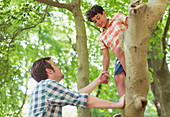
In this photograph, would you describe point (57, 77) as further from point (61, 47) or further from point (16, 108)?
point (61, 47)

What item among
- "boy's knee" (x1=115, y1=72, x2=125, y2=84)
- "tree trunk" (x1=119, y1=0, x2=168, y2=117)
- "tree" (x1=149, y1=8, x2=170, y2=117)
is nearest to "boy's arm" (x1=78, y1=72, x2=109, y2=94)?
"boy's knee" (x1=115, y1=72, x2=125, y2=84)

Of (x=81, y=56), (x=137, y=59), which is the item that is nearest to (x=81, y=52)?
(x=81, y=56)

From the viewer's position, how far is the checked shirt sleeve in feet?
7.76

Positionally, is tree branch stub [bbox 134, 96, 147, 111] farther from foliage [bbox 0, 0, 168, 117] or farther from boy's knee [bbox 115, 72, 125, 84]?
foliage [bbox 0, 0, 168, 117]

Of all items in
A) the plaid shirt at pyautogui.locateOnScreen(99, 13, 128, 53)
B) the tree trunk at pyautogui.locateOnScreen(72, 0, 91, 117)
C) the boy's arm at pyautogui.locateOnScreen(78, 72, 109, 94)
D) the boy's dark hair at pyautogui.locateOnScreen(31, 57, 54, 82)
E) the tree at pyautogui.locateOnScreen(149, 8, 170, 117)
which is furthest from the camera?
the tree at pyautogui.locateOnScreen(149, 8, 170, 117)

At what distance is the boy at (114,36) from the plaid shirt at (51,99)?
2.78 ft

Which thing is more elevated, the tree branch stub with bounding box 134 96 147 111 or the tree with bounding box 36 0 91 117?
the tree with bounding box 36 0 91 117

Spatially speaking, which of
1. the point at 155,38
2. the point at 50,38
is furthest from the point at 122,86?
the point at 50,38

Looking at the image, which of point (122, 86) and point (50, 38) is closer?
point (122, 86)

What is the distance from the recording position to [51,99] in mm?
2396

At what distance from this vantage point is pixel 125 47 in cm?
228

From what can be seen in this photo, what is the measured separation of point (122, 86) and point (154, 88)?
6.55m

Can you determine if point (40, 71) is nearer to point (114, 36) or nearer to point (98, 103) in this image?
point (98, 103)

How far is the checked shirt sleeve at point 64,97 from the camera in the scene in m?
2.36
